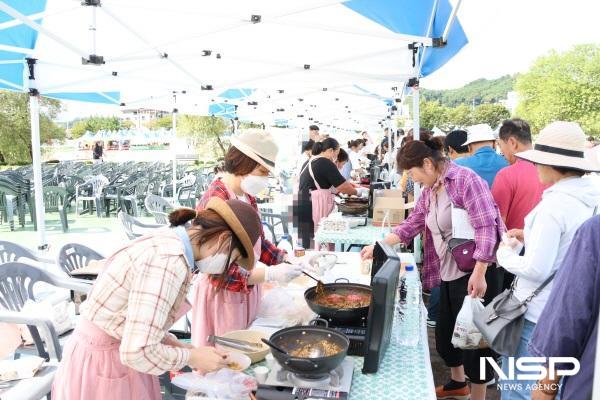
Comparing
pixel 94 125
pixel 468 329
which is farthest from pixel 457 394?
pixel 94 125

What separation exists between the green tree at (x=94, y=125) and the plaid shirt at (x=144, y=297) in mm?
47723

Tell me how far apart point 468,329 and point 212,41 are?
13.5ft

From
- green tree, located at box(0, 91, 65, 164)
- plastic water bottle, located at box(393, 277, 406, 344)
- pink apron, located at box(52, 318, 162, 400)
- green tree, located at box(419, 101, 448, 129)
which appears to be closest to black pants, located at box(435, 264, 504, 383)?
plastic water bottle, located at box(393, 277, 406, 344)

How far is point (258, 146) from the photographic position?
251 cm

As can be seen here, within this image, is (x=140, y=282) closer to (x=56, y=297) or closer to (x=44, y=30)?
(x=56, y=297)

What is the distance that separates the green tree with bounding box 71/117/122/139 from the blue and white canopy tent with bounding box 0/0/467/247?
142 feet

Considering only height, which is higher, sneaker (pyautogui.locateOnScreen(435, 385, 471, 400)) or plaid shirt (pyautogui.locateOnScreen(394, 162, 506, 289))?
plaid shirt (pyautogui.locateOnScreen(394, 162, 506, 289))

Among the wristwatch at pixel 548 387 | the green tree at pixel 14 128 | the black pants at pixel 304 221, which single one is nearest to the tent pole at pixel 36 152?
the black pants at pixel 304 221

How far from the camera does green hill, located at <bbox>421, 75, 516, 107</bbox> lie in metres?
114

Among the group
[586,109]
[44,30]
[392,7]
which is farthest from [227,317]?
[586,109]

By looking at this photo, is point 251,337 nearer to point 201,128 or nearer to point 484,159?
point 484,159

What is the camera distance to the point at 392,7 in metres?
4.32

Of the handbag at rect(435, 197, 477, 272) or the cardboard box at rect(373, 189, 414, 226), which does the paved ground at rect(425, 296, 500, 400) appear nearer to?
the handbag at rect(435, 197, 477, 272)

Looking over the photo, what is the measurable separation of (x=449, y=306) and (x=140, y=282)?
7.45ft
